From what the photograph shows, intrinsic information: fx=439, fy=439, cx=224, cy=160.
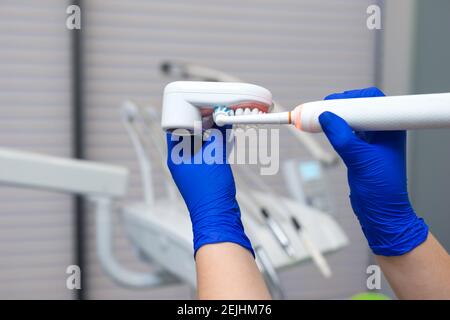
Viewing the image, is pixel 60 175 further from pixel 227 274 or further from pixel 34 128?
pixel 34 128

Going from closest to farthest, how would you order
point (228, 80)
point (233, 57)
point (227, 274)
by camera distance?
point (227, 274)
point (228, 80)
point (233, 57)

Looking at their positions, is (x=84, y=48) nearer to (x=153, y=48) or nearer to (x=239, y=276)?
(x=153, y=48)

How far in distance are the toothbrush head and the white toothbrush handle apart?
0.09 m

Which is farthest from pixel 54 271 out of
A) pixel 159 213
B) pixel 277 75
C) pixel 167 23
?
pixel 277 75

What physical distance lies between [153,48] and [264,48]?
528 millimetres

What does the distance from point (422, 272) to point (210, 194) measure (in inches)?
13.7

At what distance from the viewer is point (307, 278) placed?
223 centimetres

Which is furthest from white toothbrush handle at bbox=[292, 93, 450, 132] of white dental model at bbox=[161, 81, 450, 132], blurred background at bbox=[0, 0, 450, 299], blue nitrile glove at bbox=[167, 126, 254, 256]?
blurred background at bbox=[0, 0, 450, 299]

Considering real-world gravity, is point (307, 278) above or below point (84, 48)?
below

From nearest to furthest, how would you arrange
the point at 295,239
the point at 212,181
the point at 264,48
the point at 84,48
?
the point at 212,181
the point at 295,239
the point at 84,48
the point at 264,48

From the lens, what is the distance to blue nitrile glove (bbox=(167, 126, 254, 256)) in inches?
25.1

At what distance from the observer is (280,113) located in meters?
0.63

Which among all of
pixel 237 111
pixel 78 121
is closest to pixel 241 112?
pixel 237 111
